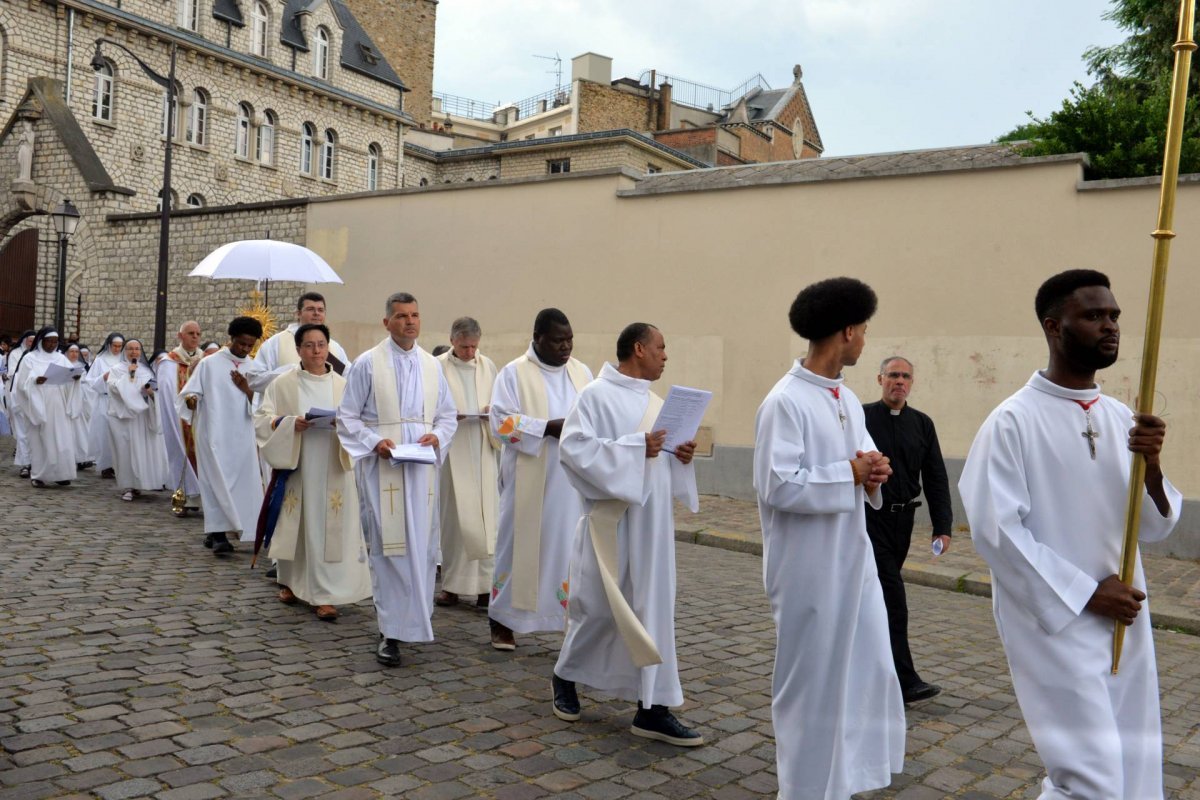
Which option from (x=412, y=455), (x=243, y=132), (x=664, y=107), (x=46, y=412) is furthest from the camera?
(x=664, y=107)

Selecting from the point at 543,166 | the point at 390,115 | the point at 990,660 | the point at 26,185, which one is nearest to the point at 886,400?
the point at 990,660

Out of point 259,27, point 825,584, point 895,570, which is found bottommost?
point 895,570

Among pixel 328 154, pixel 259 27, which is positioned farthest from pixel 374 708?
pixel 259 27

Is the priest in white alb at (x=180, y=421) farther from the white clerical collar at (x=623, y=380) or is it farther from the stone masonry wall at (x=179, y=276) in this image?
the white clerical collar at (x=623, y=380)

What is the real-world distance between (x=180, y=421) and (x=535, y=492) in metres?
6.95

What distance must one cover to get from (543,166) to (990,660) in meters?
37.4

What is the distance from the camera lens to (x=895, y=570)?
19.3 ft

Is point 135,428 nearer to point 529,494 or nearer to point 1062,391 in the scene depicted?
point 529,494

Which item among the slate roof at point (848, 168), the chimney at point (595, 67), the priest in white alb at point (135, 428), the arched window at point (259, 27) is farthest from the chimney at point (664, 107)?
the priest in white alb at point (135, 428)

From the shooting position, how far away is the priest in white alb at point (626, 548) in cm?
497

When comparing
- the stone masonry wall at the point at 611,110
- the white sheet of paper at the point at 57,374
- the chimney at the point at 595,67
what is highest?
the chimney at the point at 595,67

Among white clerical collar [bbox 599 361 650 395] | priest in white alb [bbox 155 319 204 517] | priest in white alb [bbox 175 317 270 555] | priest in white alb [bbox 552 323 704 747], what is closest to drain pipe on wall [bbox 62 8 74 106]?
priest in white alb [bbox 155 319 204 517]

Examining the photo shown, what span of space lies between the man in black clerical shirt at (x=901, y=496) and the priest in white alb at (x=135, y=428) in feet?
32.4

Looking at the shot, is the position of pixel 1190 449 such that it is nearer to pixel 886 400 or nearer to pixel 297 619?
pixel 886 400
